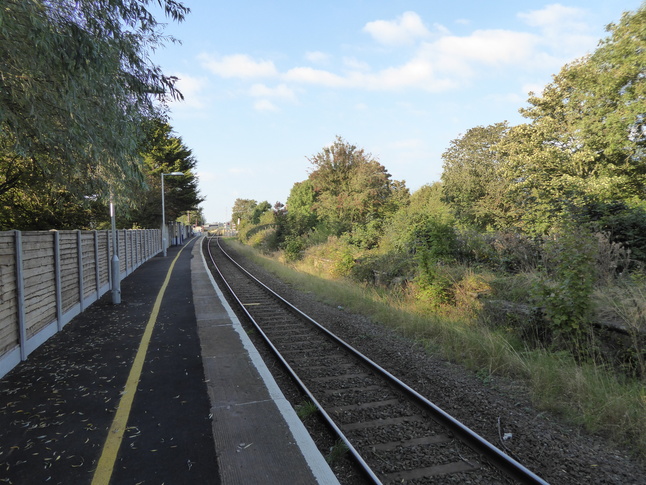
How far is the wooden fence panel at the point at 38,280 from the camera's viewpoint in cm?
617

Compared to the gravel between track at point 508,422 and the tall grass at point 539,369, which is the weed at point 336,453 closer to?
the gravel between track at point 508,422

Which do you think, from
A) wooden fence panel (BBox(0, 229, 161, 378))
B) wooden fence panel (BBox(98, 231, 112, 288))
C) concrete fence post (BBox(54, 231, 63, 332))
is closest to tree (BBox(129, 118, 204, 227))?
wooden fence panel (BBox(98, 231, 112, 288))

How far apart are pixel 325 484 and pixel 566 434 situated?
2.85m

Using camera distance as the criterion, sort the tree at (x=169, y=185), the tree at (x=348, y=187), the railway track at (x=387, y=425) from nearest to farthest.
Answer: the railway track at (x=387, y=425) → the tree at (x=348, y=187) → the tree at (x=169, y=185)

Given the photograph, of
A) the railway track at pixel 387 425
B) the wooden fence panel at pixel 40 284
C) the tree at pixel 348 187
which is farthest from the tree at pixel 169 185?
the railway track at pixel 387 425

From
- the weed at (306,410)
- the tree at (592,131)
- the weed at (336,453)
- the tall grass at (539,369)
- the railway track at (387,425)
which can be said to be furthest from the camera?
the tree at (592,131)

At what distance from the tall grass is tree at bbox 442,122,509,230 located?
13.9 metres

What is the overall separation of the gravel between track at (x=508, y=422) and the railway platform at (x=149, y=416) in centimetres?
56

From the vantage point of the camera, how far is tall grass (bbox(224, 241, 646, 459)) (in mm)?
4191

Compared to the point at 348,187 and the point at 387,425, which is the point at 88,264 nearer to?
the point at 387,425

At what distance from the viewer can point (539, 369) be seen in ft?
17.7

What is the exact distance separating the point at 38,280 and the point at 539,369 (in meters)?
8.44

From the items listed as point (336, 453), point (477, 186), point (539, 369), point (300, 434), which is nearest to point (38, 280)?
point (300, 434)

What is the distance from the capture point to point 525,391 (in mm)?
5156
